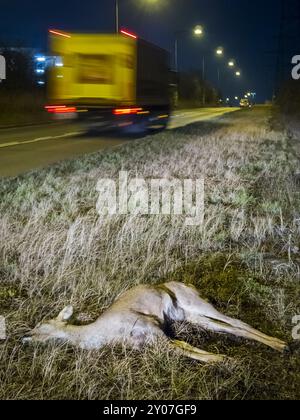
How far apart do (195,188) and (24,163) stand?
503 centimetres

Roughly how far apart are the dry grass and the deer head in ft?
0.29

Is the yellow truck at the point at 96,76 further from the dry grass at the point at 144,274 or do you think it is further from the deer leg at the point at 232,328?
the deer leg at the point at 232,328

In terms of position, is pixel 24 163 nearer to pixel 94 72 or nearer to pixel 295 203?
pixel 295 203

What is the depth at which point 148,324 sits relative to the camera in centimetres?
334

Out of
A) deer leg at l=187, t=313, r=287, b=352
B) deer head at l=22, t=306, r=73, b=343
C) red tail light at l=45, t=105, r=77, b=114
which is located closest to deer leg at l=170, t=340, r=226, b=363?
deer leg at l=187, t=313, r=287, b=352

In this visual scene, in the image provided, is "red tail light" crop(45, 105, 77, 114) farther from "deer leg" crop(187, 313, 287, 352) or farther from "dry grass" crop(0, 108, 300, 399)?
"deer leg" crop(187, 313, 287, 352)

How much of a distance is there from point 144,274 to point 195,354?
1.41m

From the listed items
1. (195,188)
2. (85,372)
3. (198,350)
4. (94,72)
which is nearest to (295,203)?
(195,188)

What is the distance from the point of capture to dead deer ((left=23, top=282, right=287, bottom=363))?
10.7ft

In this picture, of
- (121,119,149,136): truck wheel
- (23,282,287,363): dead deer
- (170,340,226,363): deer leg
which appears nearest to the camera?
(170,340,226,363): deer leg

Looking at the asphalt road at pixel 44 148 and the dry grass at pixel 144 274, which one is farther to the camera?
the asphalt road at pixel 44 148

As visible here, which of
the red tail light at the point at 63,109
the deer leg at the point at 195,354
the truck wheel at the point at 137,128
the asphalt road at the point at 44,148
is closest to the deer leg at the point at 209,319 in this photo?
the deer leg at the point at 195,354

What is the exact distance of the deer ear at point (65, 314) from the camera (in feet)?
11.6

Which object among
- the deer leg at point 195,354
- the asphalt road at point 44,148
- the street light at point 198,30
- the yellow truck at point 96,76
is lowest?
the deer leg at point 195,354
